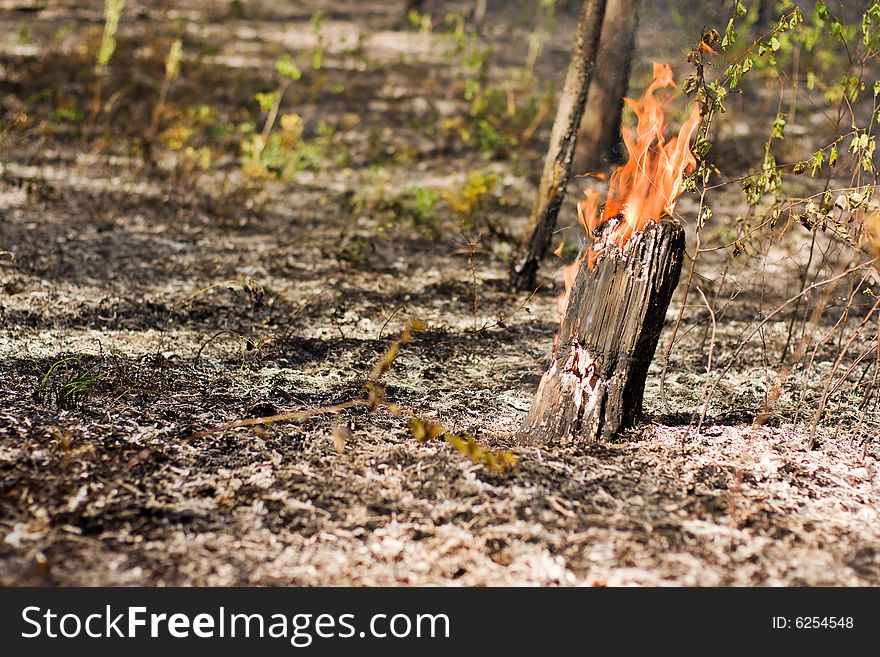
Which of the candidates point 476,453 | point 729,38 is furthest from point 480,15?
point 476,453

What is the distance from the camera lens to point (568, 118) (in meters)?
4.96

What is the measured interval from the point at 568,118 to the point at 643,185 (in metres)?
1.86

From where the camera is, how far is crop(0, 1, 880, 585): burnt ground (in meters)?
2.62

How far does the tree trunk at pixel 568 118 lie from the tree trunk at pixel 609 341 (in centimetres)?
189

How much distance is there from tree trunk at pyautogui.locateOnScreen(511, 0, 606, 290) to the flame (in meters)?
1.49

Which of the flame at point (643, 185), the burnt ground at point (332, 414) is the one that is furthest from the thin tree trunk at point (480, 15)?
the flame at point (643, 185)

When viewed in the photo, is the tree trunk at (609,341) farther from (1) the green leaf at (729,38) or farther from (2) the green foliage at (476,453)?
(1) the green leaf at (729,38)

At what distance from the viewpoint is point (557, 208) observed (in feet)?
16.8

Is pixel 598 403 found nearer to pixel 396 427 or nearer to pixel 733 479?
pixel 733 479

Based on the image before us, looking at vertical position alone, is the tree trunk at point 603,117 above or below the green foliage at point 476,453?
above

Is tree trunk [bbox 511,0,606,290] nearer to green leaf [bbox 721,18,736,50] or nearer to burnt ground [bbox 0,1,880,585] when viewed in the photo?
burnt ground [bbox 0,1,880,585]

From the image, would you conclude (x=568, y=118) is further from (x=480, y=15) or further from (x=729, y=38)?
(x=480, y=15)

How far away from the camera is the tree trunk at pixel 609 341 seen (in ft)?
10.3
